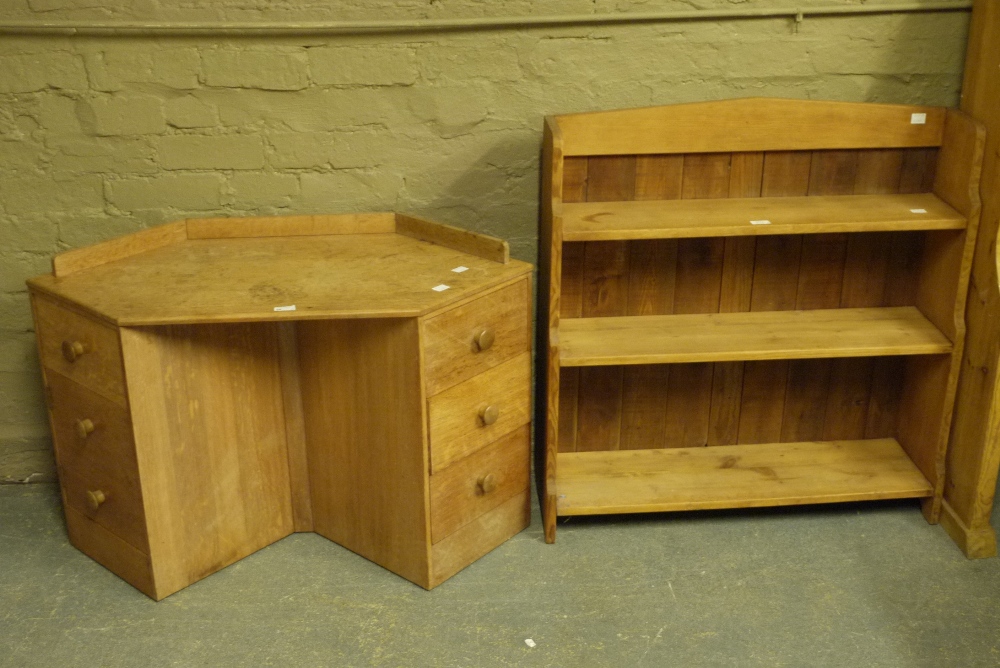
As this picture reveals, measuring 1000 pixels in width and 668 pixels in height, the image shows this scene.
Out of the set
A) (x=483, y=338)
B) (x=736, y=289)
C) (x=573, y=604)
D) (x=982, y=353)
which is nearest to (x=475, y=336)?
(x=483, y=338)

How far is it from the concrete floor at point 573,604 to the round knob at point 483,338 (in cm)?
59

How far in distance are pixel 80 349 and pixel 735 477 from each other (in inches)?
67.6

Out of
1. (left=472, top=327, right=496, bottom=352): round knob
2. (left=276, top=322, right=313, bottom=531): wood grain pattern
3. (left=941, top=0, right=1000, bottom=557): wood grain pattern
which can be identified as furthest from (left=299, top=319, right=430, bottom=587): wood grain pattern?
(left=941, top=0, right=1000, bottom=557): wood grain pattern

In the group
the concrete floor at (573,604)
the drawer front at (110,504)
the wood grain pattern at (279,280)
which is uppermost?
the wood grain pattern at (279,280)

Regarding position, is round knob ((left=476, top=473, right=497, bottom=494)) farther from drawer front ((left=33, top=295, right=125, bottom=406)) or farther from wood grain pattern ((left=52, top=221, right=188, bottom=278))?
wood grain pattern ((left=52, top=221, right=188, bottom=278))

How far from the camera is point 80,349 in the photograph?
2.38 m

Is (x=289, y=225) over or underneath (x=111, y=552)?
over

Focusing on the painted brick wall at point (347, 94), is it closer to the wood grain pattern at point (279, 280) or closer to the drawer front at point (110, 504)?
the wood grain pattern at point (279, 280)

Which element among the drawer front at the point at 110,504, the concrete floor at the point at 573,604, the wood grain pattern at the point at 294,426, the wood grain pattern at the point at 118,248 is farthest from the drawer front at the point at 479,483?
the wood grain pattern at the point at 118,248

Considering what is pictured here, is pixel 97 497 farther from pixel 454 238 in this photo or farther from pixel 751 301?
pixel 751 301

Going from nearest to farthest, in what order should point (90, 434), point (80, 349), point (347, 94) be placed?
point (80, 349) < point (90, 434) < point (347, 94)

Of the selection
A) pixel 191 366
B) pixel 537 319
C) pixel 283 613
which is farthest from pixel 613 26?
pixel 283 613

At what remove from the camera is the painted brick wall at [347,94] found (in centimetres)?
265

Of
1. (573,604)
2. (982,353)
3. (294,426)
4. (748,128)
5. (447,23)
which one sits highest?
(447,23)
